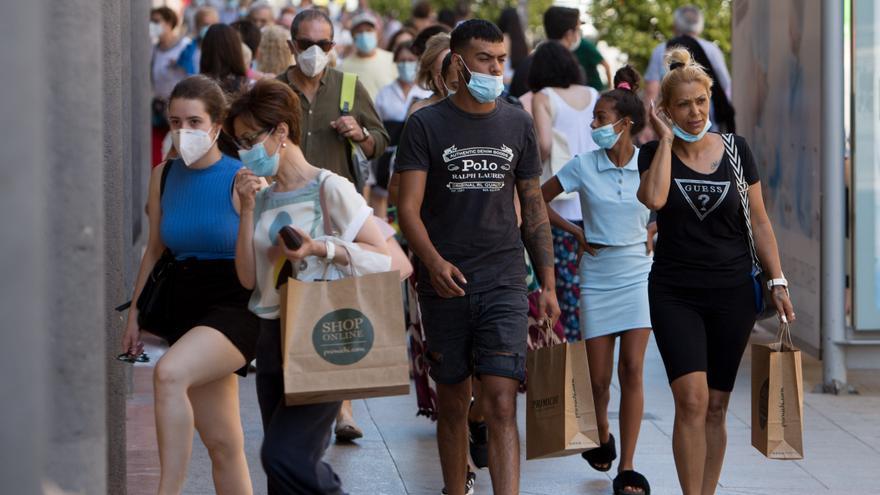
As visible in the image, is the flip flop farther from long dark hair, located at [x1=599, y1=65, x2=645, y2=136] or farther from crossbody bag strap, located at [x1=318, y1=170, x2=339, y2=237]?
crossbody bag strap, located at [x1=318, y1=170, x2=339, y2=237]

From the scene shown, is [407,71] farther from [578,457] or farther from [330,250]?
[330,250]

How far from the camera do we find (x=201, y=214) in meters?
5.88

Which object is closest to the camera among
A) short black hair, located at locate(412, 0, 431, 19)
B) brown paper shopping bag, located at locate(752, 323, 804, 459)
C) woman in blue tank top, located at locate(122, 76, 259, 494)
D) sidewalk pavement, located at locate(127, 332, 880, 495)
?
woman in blue tank top, located at locate(122, 76, 259, 494)

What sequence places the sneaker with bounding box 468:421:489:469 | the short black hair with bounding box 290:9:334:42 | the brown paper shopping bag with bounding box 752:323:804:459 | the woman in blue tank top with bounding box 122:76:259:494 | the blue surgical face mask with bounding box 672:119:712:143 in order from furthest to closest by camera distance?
the short black hair with bounding box 290:9:334:42, the sneaker with bounding box 468:421:489:469, the blue surgical face mask with bounding box 672:119:712:143, the brown paper shopping bag with bounding box 752:323:804:459, the woman in blue tank top with bounding box 122:76:259:494

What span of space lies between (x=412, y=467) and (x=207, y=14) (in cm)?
871

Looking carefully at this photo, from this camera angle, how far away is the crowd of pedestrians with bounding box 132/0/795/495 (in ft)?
17.6

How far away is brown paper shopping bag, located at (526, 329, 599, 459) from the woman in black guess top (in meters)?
0.35

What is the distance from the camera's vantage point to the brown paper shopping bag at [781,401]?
6.12m

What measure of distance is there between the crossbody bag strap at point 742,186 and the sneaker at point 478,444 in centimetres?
195

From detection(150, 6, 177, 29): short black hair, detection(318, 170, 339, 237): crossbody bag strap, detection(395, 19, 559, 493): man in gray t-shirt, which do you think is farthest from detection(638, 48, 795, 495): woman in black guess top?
detection(150, 6, 177, 29): short black hair

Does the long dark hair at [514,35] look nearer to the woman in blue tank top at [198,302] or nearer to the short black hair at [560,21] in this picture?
the short black hair at [560,21]

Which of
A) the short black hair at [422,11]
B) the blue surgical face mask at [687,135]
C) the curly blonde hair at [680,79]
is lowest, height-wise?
the blue surgical face mask at [687,135]

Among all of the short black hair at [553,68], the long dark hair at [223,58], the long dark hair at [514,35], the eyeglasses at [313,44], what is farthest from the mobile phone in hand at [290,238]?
the long dark hair at [514,35]

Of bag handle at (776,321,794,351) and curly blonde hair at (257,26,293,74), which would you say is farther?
curly blonde hair at (257,26,293,74)
